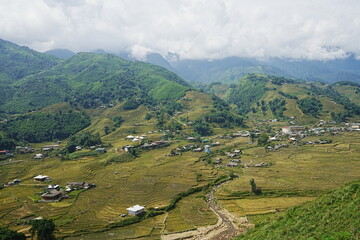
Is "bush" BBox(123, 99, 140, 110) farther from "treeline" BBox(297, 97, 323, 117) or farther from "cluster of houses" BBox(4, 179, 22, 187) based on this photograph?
"treeline" BBox(297, 97, 323, 117)

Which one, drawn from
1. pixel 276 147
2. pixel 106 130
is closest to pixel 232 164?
pixel 276 147

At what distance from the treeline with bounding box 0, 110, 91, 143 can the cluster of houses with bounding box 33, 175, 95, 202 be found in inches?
2418

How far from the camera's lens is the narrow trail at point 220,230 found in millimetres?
39969

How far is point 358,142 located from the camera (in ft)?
317

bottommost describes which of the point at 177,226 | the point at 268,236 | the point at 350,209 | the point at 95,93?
the point at 177,226

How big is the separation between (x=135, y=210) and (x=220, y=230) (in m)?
15.5

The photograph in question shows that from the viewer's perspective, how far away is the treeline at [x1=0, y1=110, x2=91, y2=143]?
122m

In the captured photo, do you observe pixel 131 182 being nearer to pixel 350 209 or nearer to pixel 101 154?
pixel 101 154

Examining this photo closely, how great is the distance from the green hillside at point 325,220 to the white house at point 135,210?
2397 centimetres

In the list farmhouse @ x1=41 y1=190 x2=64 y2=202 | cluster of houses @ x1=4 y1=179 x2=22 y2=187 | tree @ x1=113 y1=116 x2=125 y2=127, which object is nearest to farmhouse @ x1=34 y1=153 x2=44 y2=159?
cluster of houses @ x1=4 y1=179 x2=22 y2=187

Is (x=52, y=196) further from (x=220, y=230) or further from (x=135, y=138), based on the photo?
(x=135, y=138)

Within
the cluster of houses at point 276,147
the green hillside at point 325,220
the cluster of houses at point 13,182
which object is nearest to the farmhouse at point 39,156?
the cluster of houses at point 13,182

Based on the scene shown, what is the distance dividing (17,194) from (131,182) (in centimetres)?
2555

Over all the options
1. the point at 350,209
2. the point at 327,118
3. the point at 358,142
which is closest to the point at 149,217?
the point at 350,209
